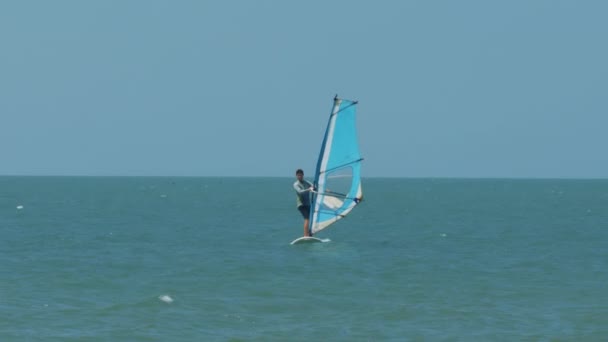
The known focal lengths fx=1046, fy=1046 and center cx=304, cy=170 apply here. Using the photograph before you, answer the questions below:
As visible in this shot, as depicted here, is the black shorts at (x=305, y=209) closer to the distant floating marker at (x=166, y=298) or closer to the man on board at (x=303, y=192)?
the man on board at (x=303, y=192)

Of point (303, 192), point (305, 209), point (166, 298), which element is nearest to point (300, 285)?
point (166, 298)

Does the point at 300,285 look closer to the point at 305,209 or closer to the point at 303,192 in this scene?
the point at 303,192

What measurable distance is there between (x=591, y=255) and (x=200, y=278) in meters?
13.3

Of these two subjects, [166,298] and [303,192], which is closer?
[166,298]

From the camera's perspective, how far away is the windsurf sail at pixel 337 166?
32.9 meters

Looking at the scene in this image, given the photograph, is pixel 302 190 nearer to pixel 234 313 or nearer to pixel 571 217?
pixel 234 313

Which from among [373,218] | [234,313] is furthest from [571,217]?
[234,313]

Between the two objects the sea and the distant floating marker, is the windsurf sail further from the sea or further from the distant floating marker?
the distant floating marker

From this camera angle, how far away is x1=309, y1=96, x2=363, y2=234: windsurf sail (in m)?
32.9

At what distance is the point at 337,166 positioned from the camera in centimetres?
3316

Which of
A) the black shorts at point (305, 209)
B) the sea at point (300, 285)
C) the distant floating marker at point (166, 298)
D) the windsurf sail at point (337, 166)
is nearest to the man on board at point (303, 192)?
the black shorts at point (305, 209)

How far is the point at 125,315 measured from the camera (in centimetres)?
2069

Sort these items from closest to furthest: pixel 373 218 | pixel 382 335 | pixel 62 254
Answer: pixel 382 335, pixel 62 254, pixel 373 218

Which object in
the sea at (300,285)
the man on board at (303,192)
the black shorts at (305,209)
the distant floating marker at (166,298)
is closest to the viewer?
the sea at (300,285)
